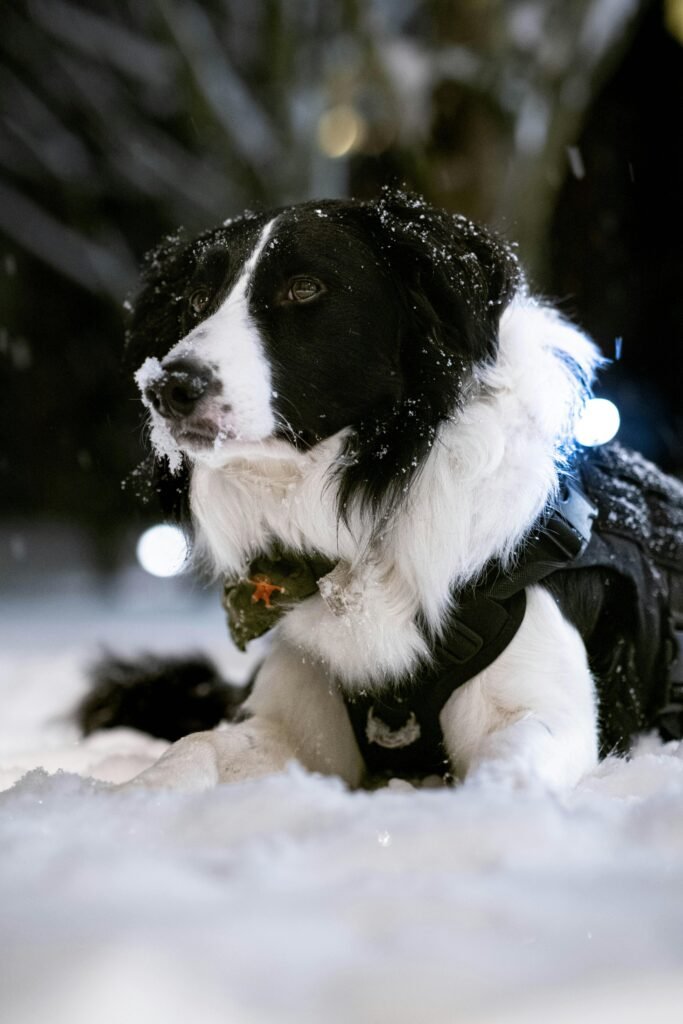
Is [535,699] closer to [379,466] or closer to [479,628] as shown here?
[479,628]

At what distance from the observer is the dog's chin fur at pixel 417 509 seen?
1890 mm

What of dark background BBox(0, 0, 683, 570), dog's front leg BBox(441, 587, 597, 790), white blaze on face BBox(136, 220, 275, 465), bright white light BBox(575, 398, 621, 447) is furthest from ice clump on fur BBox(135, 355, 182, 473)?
dark background BBox(0, 0, 683, 570)

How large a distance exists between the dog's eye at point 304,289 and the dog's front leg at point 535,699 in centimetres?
76

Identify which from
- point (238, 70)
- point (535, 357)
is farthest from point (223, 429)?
point (238, 70)

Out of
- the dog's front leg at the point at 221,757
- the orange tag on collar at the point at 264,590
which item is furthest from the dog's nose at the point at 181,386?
the dog's front leg at the point at 221,757

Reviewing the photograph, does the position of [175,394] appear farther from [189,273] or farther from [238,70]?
[238,70]

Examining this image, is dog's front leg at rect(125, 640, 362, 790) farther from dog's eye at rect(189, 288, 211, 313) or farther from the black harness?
dog's eye at rect(189, 288, 211, 313)

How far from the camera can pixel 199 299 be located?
7.02 ft

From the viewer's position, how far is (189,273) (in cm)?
235

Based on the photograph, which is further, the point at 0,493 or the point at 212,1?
the point at 0,493

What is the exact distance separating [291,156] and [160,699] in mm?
5053

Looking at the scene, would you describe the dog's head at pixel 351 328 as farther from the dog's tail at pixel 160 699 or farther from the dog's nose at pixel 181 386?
the dog's tail at pixel 160 699

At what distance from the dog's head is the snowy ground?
0.76m

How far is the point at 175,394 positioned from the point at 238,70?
24.2ft
